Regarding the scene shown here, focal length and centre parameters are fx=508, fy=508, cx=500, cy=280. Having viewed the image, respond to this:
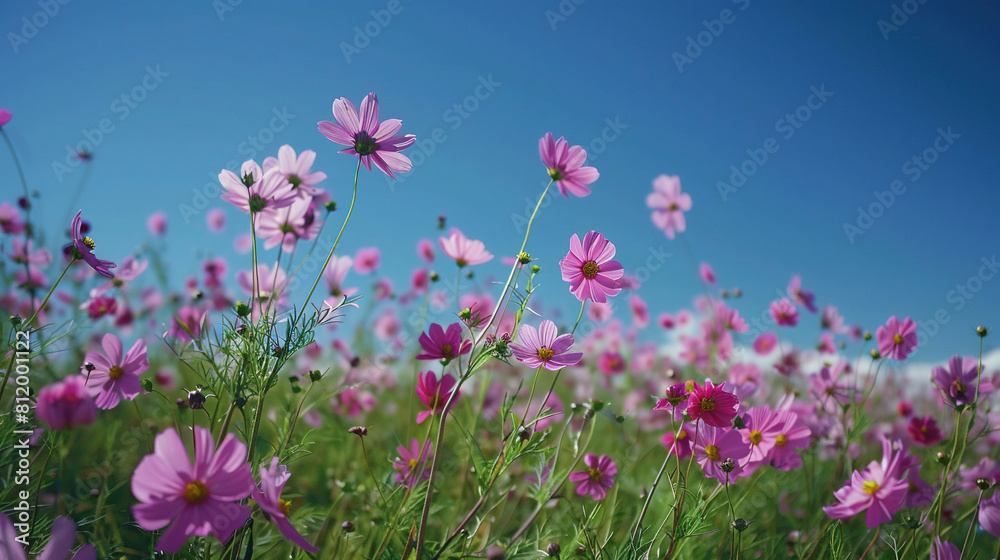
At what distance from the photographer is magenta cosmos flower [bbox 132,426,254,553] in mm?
570

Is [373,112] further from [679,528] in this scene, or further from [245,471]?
[679,528]

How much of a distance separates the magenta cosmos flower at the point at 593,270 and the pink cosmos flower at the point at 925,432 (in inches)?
48.6

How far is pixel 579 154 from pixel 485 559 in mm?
824

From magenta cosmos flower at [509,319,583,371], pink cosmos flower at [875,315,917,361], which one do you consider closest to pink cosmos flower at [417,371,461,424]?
magenta cosmos flower at [509,319,583,371]

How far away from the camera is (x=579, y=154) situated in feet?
3.51

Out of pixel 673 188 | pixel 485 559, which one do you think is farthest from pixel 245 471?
pixel 673 188

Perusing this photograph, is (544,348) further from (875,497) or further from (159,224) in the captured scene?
(159,224)

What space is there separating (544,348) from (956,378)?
42.6 inches

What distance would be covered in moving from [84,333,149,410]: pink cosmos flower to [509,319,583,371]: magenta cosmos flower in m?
0.73

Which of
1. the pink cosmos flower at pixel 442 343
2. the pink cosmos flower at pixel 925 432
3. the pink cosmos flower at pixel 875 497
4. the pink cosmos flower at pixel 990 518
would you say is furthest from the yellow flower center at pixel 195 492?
the pink cosmos flower at pixel 925 432

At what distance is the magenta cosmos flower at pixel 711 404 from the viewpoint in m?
0.90

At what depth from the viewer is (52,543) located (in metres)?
0.69

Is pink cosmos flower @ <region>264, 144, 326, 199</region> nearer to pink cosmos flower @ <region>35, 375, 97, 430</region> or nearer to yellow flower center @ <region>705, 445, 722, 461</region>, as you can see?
pink cosmos flower @ <region>35, 375, 97, 430</region>

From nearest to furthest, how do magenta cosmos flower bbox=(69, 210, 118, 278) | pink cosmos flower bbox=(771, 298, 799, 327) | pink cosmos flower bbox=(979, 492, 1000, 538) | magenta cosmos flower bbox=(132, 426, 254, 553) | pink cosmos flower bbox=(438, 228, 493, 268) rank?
magenta cosmos flower bbox=(132, 426, 254, 553) < magenta cosmos flower bbox=(69, 210, 118, 278) < pink cosmos flower bbox=(979, 492, 1000, 538) < pink cosmos flower bbox=(438, 228, 493, 268) < pink cosmos flower bbox=(771, 298, 799, 327)
